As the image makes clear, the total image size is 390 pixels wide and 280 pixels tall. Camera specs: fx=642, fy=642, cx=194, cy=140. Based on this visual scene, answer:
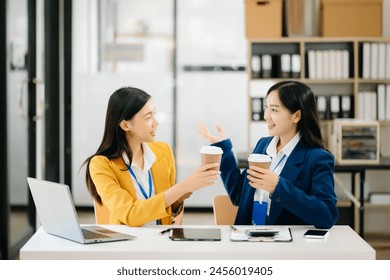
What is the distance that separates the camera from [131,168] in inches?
100

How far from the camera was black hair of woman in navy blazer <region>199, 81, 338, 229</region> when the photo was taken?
2293 mm

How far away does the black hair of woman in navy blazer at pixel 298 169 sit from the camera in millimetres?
2293

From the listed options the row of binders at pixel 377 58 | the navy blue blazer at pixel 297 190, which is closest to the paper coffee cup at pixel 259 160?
the navy blue blazer at pixel 297 190

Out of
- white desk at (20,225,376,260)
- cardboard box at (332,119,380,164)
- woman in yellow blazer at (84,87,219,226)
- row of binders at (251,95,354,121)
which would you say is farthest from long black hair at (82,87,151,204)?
row of binders at (251,95,354,121)

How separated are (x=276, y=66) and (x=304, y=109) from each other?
8.13 ft

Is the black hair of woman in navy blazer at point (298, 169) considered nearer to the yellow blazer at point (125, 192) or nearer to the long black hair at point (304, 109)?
the long black hair at point (304, 109)

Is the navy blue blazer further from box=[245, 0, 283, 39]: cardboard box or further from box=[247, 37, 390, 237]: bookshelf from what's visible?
box=[245, 0, 283, 39]: cardboard box

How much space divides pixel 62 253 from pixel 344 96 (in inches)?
131

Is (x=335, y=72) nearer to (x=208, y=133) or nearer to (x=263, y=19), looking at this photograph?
(x=263, y=19)

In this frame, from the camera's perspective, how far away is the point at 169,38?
6.05 meters

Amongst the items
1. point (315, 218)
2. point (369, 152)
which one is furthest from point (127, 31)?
point (315, 218)

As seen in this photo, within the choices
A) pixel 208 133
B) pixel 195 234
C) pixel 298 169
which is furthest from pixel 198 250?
pixel 208 133
